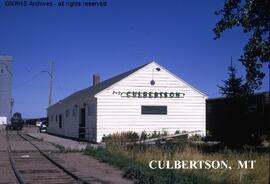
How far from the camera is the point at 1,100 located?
351 ft

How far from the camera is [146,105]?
32.8 metres

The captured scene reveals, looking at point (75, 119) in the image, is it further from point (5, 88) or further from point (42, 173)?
point (5, 88)

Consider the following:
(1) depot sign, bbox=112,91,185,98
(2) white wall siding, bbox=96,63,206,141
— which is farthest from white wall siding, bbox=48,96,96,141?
(1) depot sign, bbox=112,91,185,98

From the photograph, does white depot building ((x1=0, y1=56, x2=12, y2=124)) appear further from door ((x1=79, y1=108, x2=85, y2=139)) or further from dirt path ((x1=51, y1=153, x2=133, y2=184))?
dirt path ((x1=51, y1=153, x2=133, y2=184))

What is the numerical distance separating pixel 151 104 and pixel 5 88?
249 feet

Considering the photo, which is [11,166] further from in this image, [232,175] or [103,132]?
[103,132]

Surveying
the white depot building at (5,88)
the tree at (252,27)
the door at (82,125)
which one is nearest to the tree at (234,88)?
the tree at (252,27)

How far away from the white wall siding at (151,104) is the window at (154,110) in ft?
0.70

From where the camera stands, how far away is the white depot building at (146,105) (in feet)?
105

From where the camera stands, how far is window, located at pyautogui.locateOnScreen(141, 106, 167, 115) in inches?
1291

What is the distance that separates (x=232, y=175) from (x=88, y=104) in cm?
2267

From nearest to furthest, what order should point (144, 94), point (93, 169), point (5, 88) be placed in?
point (93, 169) < point (144, 94) < point (5, 88)

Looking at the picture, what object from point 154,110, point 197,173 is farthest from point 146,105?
point 197,173

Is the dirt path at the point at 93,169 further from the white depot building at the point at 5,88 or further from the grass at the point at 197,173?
the white depot building at the point at 5,88
